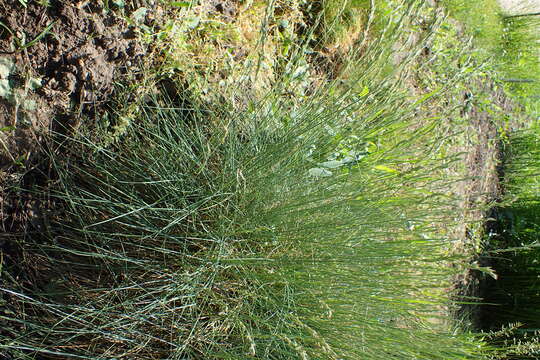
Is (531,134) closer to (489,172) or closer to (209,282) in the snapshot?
(489,172)

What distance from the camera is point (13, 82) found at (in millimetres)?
1569

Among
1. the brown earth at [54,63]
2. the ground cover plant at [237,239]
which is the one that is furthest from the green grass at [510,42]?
the brown earth at [54,63]

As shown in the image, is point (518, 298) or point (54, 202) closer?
point (54, 202)

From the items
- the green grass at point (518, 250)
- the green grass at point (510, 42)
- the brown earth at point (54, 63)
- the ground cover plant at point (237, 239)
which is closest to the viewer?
the ground cover plant at point (237, 239)

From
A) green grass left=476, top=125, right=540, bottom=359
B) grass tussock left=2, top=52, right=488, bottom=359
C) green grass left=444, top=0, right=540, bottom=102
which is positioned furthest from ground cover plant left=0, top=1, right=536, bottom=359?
green grass left=444, top=0, right=540, bottom=102

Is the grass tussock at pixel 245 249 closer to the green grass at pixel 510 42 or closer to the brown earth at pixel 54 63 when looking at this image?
the brown earth at pixel 54 63

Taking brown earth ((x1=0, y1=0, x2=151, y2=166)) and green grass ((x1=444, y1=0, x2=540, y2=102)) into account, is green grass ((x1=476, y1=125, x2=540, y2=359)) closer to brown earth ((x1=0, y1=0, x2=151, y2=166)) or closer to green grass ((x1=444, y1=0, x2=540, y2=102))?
green grass ((x1=444, y1=0, x2=540, y2=102))

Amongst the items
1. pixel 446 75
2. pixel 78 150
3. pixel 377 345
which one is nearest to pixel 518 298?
pixel 446 75

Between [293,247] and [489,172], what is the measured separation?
2.98 metres

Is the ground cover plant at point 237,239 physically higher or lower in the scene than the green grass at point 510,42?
lower

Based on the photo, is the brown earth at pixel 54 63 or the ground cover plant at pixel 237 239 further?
the brown earth at pixel 54 63

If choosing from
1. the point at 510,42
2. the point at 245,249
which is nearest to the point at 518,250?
the point at 510,42

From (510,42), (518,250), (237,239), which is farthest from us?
(510,42)

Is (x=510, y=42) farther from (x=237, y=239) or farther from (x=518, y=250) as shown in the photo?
(x=237, y=239)
